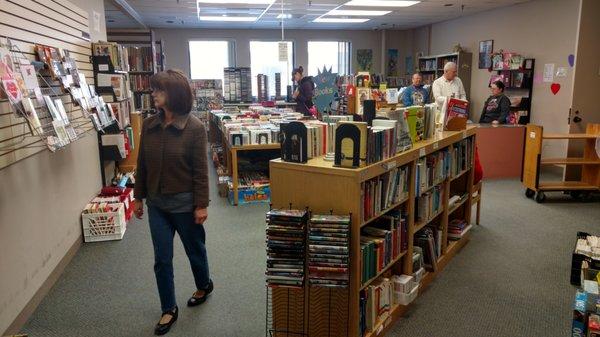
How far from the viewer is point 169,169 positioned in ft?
8.81

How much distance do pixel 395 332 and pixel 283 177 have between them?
4.07ft

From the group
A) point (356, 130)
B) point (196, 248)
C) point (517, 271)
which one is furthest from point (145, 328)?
point (517, 271)

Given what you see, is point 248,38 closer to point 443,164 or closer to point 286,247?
point 443,164

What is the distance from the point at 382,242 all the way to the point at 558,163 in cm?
422

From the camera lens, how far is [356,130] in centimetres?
238

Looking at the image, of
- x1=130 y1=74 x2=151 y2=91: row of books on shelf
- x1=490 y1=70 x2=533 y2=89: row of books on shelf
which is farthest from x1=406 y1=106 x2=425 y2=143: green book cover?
x1=130 y1=74 x2=151 y2=91: row of books on shelf

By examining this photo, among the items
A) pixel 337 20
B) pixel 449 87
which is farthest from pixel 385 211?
pixel 337 20

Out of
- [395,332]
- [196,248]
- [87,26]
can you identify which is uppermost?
[87,26]

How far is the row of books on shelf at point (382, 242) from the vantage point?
258 centimetres

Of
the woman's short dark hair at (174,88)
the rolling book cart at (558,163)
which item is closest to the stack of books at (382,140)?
the woman's short dark hair at (174,88)

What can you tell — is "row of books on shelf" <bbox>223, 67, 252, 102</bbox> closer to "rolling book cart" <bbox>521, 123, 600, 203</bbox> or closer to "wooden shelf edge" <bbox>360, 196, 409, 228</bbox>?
"rolling book cart" <bbox>521, 123, 600, 203</bbox>

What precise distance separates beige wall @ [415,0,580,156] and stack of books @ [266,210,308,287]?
6.73 metres

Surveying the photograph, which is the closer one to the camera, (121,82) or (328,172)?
(328,172)

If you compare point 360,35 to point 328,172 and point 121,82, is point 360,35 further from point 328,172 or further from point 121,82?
point 328,172
